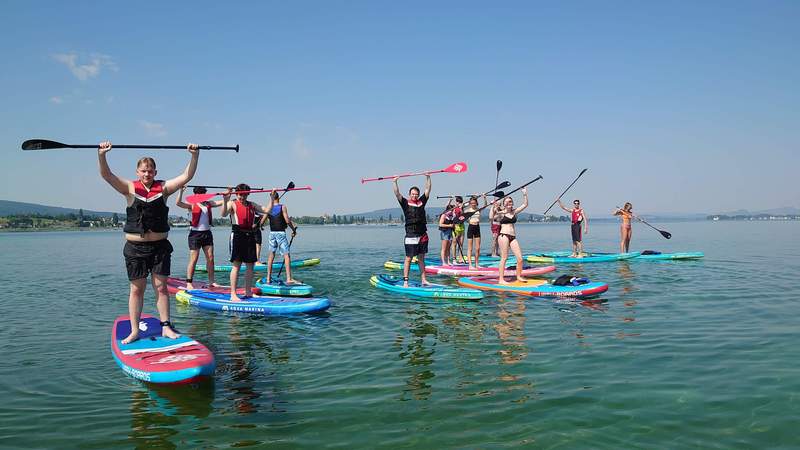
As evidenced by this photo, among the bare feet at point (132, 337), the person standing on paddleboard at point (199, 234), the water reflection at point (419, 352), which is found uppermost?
the person standing on paddleboard at point (199, 234)

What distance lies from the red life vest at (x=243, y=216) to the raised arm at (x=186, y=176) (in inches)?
152

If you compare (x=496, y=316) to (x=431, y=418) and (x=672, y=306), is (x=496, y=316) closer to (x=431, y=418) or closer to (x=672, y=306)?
(x=672, y=306)

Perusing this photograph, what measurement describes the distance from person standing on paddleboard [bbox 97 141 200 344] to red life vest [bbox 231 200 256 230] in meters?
3.70

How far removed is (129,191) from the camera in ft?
19.4

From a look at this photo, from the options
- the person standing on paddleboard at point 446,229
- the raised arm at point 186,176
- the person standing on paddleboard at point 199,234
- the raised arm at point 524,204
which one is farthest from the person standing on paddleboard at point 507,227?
the raised arm at point 186,176

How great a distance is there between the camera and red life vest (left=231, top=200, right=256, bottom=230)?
1004 cm

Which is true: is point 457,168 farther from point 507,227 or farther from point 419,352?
point 419,352

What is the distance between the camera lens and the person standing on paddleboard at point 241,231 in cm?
985

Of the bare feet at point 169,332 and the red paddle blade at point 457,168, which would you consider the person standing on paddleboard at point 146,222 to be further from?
the red paddle blade at point 457,168

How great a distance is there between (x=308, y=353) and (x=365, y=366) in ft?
3.63

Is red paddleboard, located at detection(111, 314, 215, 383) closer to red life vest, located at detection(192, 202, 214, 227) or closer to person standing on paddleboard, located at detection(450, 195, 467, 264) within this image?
red life vest, located at detection(192, 202, 214, 227)

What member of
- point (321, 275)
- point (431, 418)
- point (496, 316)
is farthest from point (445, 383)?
point (321, 275)

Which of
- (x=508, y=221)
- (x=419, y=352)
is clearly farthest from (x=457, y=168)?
(x=419, y=352)

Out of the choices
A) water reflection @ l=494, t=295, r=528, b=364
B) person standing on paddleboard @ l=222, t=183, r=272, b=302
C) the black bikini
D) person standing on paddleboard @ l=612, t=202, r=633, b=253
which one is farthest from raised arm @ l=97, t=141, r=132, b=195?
person standing on paddleboard @ l=612, t=202, r=633, b=253
